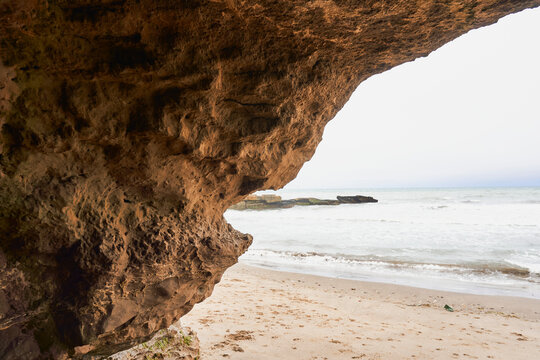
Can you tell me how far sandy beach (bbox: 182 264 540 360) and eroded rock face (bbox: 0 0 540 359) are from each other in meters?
2.22

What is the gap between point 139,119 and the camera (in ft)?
6.47

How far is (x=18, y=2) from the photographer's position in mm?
1388

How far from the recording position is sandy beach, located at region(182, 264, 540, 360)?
4.20 metres

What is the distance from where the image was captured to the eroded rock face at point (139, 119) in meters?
1.68

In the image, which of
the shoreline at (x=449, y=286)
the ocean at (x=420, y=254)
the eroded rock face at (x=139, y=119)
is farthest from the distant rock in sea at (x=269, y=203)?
the eroded rock face at (x=139, y=119)

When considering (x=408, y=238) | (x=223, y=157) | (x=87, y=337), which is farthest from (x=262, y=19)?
(x=408, y=238)

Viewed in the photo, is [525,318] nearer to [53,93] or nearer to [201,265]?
[201,265]

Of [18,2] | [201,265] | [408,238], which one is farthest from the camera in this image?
[408,238]

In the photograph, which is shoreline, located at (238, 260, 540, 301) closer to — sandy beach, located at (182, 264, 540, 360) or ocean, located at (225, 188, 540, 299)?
ocean, located at (225, 188, 540, 299)

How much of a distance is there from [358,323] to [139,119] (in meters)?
5.02

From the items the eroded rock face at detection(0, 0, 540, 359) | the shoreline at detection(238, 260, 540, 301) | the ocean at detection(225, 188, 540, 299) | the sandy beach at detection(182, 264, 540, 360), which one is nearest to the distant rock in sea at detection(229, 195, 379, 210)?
the ocean at detection(225, 188, 540, 299)

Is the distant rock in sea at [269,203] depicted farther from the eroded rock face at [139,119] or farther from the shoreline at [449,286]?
the eroded rock face at [139,119]

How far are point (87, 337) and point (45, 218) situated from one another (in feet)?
2.85

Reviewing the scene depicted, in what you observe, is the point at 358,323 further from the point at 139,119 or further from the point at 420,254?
the point at 420,254
